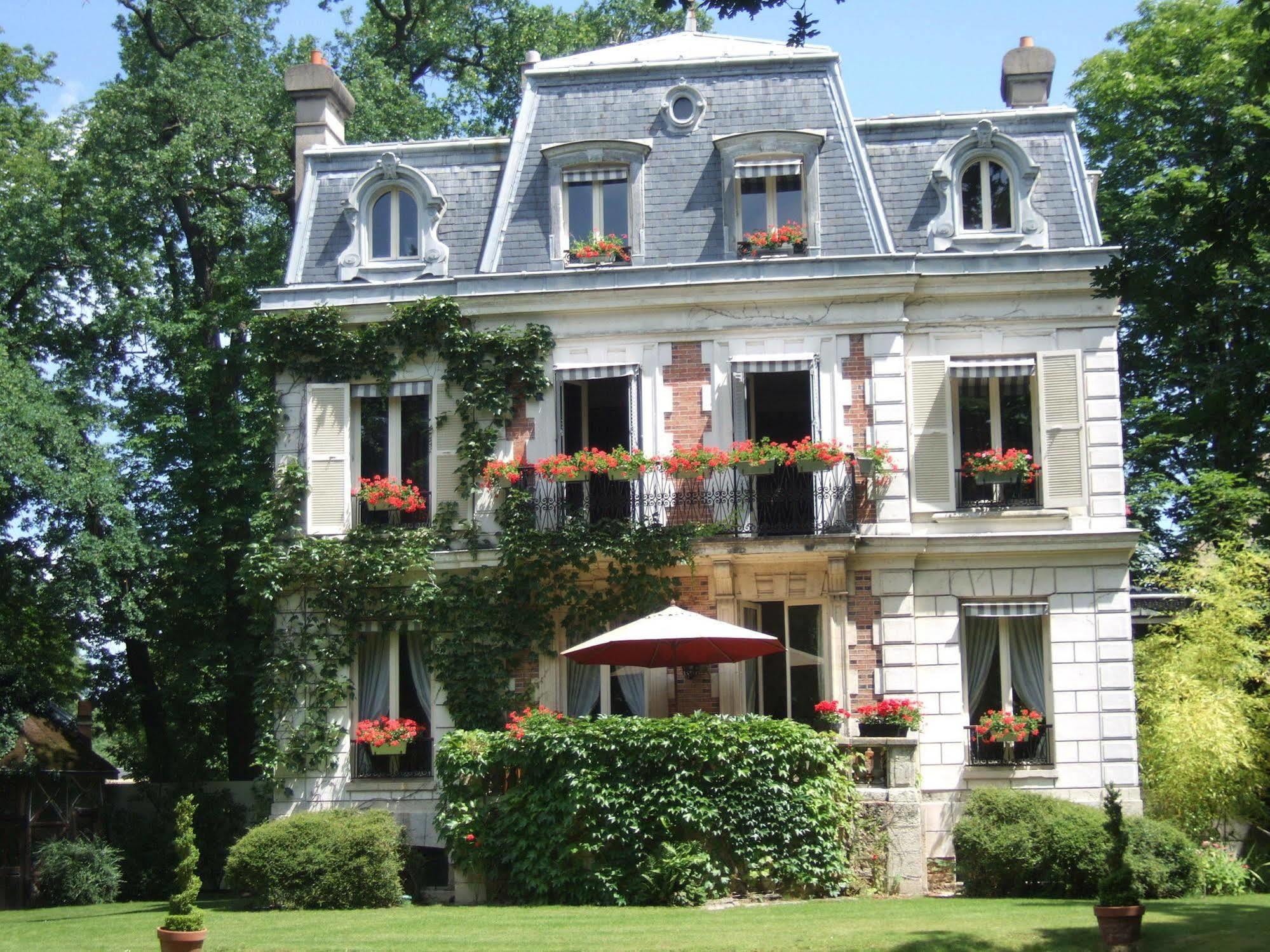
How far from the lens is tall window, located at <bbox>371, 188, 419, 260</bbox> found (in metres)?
23.0

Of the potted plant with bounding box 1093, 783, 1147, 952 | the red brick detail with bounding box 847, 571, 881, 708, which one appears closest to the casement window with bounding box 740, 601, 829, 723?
the red brick detail with bounding box 847, 571, 881, 708

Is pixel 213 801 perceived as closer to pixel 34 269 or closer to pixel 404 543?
pixel 404 543

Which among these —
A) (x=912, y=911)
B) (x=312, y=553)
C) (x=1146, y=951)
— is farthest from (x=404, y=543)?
(x=1146, y=951)

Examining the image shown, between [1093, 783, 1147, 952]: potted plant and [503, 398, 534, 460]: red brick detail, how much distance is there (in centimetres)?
1078

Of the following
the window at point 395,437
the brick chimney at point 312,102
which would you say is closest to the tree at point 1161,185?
the window at point 395,437

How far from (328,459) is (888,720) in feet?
27.9

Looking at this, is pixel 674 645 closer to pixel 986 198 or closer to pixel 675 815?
pixel 675 815

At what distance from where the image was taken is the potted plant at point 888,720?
1988 centimetres

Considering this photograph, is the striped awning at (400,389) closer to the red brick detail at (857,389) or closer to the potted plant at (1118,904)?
the red brick detail at (857,389)

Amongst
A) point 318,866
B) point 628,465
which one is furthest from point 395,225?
point 318,866

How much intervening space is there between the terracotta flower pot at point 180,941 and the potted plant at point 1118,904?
24.6ft

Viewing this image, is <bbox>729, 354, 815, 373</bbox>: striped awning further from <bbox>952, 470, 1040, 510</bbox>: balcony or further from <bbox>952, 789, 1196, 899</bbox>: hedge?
<bbox>952, 789, 1196, 899</bbox>: hedge

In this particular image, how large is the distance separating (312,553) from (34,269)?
8.73 meters

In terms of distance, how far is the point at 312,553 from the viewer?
70.7ft
